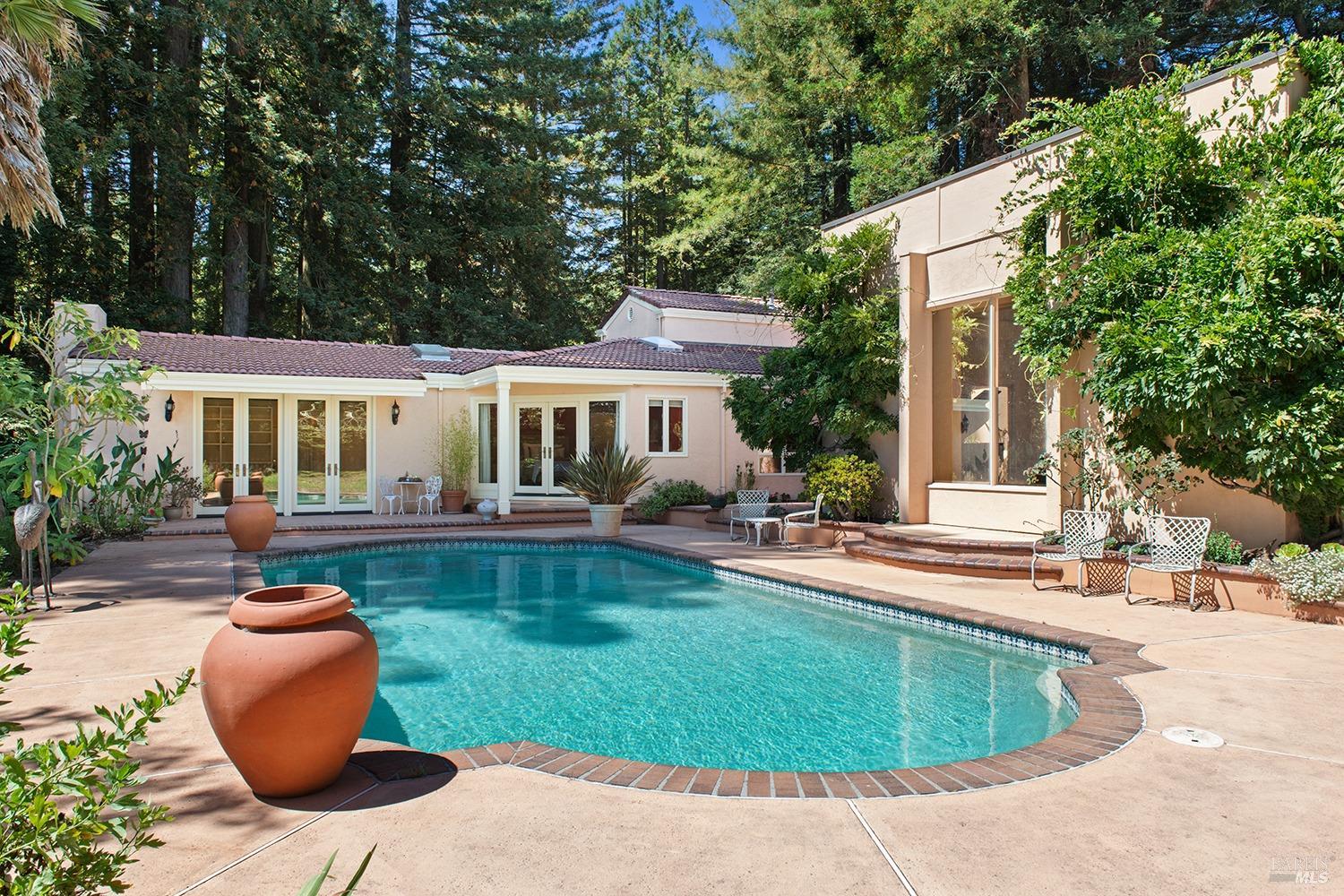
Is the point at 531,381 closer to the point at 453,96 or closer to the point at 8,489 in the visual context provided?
the point at 8,489

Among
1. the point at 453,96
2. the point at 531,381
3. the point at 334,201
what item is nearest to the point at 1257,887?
the point at 531,381

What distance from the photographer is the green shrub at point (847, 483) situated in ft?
47.6

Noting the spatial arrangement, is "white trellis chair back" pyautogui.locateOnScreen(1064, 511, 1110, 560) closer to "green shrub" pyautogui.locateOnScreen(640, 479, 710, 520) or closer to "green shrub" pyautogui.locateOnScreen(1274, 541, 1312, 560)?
"green shrub" pyautogui.locateOnScreen(1274, 541, 1312, 560)

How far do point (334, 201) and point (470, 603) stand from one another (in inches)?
846

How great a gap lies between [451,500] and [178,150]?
14.6m

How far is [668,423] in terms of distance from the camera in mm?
19297

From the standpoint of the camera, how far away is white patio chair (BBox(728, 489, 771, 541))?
15.2 meters

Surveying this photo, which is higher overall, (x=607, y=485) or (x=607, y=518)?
(x=607, y=485)

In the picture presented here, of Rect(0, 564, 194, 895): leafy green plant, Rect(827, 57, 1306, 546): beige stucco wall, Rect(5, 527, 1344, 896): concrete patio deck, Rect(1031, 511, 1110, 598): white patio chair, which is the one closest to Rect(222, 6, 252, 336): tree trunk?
Rect(827, 57, 1306, 546): beige stucco wall

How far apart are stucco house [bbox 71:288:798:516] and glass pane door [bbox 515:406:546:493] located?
1.1 inches

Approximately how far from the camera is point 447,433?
2006 cm

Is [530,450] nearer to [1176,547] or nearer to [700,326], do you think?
[700,326]

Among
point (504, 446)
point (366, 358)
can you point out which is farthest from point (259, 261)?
point (504, 446)

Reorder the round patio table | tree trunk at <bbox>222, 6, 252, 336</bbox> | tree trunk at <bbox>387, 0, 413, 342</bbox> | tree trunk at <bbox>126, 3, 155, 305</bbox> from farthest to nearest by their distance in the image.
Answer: tree trunk at <bbox>387, 0, 413, 342</bbox> < tree trunk at <bbox>222, 6, 252, 336</bbox> < tree trunk at <bbox>126, 3, 155, 305</bbox> < the round patio table
